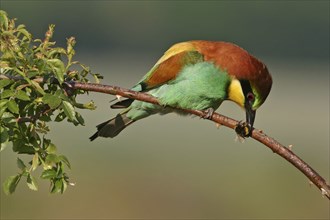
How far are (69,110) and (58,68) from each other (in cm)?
7

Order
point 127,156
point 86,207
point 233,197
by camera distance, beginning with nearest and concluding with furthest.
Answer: point 86,207 → point 233,197 → point 127,156

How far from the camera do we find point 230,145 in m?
7.79

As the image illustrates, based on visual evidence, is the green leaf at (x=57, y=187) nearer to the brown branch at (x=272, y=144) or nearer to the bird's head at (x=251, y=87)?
the brown branch at (x=272, y=144)

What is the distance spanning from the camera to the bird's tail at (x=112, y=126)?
243 centimetres

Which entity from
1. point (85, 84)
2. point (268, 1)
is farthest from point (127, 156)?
point (268, 1)

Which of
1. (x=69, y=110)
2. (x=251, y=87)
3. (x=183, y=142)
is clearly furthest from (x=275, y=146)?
(x=183, y=142)

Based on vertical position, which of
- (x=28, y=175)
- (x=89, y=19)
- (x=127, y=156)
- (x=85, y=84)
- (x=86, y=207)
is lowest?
(x=28, y=175)

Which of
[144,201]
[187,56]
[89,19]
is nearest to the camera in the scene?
[187,56]

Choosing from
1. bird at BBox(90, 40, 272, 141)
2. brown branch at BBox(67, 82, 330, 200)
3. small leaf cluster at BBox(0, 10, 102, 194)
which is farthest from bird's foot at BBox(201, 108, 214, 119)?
small leaf cluster at BBox(0, 10, 102, 194)

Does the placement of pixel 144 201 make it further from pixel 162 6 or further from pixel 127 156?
pixel 162 6

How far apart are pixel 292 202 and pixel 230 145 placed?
2699mm

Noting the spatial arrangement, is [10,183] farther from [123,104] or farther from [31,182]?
[123,104]

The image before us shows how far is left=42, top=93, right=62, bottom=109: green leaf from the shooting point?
56.9 inches

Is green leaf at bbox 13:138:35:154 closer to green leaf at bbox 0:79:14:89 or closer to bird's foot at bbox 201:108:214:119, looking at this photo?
green leaf at bbox 0:79:14:89
